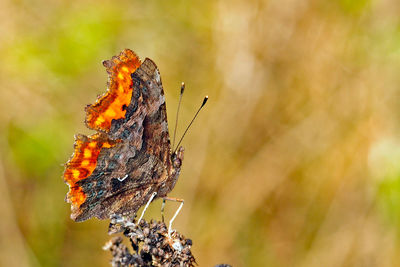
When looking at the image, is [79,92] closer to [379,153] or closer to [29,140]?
[29,140]

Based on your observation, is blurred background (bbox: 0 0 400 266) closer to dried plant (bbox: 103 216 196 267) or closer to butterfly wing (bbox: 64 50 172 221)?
butterfly wing (bbox: 64 50 172 221)

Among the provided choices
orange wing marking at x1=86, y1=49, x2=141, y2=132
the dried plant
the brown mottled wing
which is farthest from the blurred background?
the dried plant

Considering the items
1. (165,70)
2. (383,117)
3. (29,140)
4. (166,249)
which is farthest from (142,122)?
(383,117)

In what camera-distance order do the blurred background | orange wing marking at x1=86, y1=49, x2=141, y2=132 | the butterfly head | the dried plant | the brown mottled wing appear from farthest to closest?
the blurred background
the butterfly head
the brown mottled wing
orange wing marking at x1=86, y1=49, x2=141, y2=132
the dried plant

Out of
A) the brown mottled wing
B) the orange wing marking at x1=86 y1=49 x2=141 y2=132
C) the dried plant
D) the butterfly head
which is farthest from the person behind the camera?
the butterfly head

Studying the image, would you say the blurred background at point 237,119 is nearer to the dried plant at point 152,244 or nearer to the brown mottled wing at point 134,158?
the brown mottled wing at point 134,158

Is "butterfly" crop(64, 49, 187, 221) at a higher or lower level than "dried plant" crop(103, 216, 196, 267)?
higher
